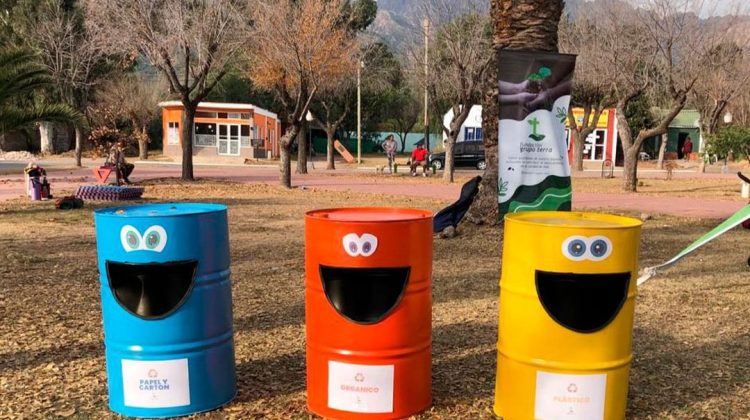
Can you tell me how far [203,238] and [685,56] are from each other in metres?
16.8

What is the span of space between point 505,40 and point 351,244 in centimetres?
675

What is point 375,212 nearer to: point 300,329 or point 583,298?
point 583,298

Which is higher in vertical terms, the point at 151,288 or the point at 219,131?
the point at 219,131

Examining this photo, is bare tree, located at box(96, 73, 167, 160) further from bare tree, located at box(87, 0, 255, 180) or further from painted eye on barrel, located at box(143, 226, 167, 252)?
painted eye on barrel, located at box(143, 226, 167, 252)

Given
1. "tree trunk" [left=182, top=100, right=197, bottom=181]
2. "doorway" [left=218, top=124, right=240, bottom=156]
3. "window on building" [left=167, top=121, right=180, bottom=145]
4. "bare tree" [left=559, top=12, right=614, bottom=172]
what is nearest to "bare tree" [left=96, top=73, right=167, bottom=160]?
"window on building" [left=167, top=121, right=180, bottom=145]

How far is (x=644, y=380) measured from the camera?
Answer: 3.88 metres

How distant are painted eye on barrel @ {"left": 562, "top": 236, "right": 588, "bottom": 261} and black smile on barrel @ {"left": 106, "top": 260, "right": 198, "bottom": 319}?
184cm

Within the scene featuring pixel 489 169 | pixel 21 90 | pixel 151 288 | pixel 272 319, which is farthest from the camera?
pixel 21 90

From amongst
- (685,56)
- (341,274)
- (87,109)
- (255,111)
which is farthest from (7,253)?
(255,111)

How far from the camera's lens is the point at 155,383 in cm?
321

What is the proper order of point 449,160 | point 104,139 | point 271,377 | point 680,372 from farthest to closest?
point 104,139 < point 449,160 < point 680,372 < point 271,377

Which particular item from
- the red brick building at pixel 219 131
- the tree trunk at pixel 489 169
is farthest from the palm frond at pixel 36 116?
the red brick building at pixel 219 131

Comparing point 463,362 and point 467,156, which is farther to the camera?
point 467,156

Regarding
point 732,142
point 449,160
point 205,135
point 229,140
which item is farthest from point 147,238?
point 205,135
